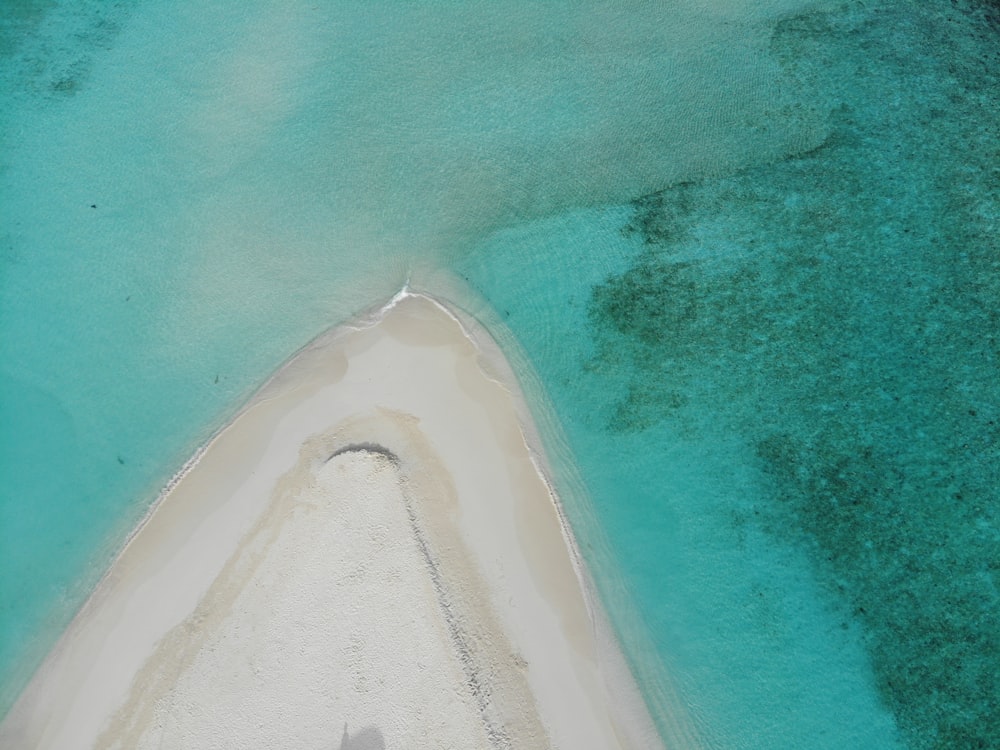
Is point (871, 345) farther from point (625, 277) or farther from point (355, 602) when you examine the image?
point (355, 602)

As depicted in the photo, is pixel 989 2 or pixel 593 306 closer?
pixel 593 306

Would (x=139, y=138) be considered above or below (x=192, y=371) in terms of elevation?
above

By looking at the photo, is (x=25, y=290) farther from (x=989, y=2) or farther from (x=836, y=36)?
(x=989, y=2)

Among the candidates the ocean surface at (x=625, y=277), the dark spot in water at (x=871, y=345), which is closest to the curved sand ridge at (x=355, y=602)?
the ocean surface at (x=625, y=277)

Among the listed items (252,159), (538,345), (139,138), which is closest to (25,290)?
(139,138)

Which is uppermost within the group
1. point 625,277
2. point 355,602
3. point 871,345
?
point 625,277

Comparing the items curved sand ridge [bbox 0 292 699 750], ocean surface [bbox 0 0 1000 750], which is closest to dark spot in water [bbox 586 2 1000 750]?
ocean surface [bbox 0 0 1000 750]

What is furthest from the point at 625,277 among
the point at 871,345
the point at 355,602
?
the point at 355,602
